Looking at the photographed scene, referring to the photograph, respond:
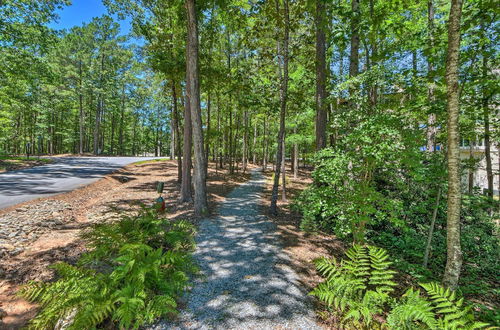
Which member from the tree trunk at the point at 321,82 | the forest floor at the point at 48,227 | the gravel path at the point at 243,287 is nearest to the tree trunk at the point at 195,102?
the forest floor at the point at 48,227

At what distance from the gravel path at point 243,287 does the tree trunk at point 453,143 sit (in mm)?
2114

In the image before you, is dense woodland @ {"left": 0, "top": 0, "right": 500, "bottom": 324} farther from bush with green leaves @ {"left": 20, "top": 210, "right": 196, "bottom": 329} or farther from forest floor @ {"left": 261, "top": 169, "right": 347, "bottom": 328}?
bush with green leaves @ {"left": 20, "top": 210, "right": 196, "bottom": 329}

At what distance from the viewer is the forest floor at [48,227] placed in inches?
142

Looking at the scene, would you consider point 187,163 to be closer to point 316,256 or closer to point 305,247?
point 305,247

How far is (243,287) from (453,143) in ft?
12.6

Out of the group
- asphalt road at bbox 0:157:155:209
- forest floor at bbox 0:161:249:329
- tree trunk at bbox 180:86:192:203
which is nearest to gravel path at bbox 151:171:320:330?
forest floor at bbox 0:161:249:329

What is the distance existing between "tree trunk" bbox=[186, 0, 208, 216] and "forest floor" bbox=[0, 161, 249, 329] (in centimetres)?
80

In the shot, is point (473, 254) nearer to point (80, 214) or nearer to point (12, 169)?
point (80, 214)

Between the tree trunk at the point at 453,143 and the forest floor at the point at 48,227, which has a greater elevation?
the tree trunk at the point at 453,143

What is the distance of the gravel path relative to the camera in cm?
301

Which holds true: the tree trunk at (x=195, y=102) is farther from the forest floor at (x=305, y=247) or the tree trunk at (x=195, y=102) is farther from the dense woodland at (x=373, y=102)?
the forest floor at (x=305, y=247)

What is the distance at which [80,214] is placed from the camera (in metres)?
7.30

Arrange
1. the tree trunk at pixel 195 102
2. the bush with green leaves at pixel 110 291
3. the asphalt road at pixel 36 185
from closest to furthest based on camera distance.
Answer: the bush with green leaves at pixel 110 291 → the tree trunk at pixel 195 102 → the asphalt road at pixel 36 185

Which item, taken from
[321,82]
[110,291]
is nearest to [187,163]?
[321,82]
